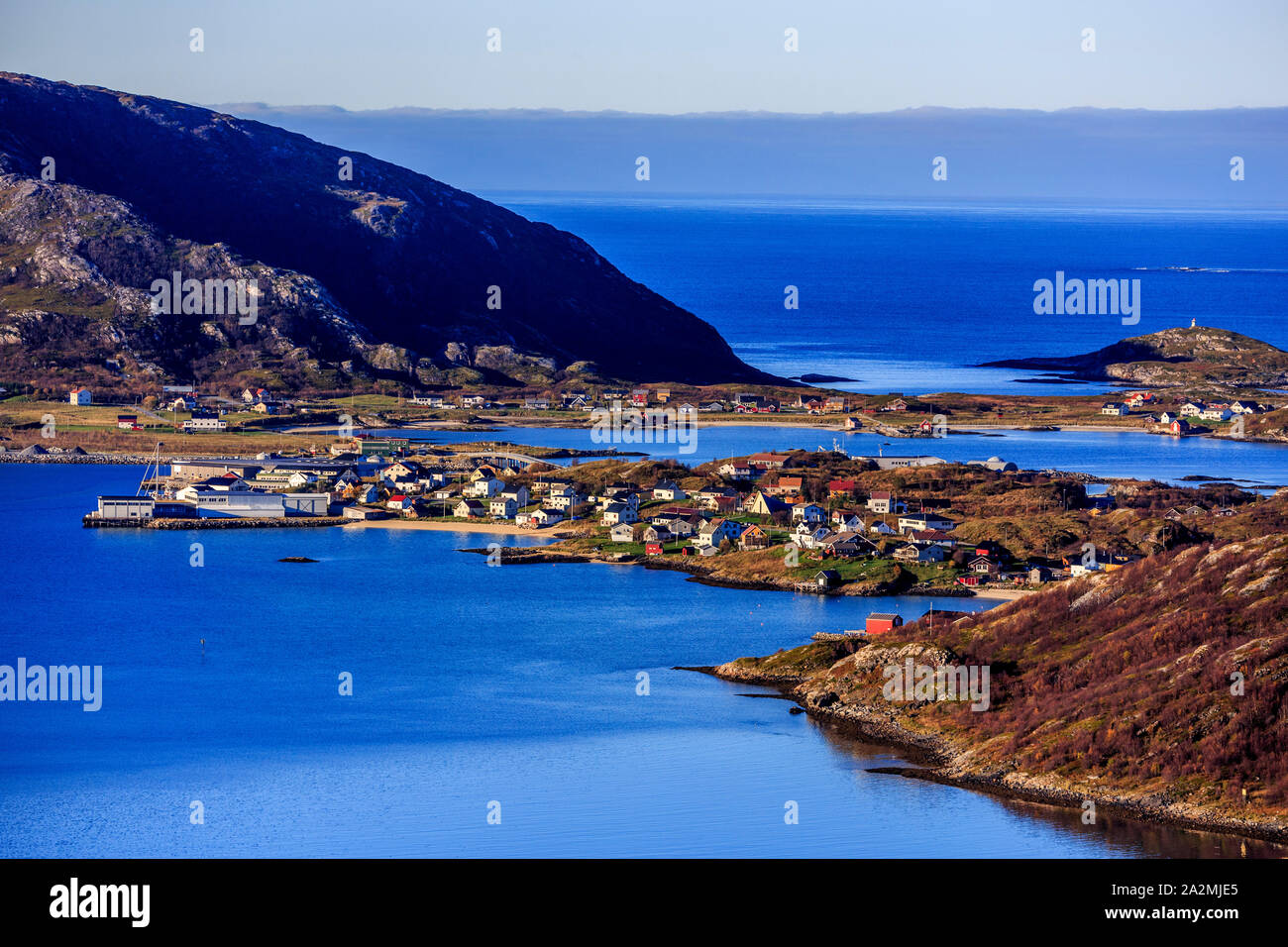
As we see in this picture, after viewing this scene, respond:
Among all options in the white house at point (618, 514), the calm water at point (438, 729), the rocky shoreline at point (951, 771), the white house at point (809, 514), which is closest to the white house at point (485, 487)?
the white house at point (618, 514)

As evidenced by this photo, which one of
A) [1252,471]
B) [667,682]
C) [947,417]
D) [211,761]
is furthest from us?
[947,417]

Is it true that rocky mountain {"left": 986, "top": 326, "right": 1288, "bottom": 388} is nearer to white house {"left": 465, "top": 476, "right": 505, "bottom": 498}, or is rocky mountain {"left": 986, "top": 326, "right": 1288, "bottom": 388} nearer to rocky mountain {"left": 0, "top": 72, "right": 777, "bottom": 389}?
rocky mountain {"left": 0, "top": 72, "right": 777, "bottom": 389}

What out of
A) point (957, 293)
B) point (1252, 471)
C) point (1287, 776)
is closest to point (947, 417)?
point (1252, 471)

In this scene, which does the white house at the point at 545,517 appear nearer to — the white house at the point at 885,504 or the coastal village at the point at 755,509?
the coastal village at the point at 755,509

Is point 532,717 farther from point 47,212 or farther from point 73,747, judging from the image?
point 47,212

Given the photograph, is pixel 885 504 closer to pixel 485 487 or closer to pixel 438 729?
pixel 485 487

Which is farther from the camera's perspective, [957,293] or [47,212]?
[957,293]

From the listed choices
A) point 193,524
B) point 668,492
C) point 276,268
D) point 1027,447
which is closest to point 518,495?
point 668,492
